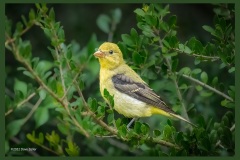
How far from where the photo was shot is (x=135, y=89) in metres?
4.67

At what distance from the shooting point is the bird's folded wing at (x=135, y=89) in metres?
4.62

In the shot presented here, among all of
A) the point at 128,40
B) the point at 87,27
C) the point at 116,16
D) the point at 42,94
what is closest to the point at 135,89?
the point at 128,40

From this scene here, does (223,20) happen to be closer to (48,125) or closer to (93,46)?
(93,46)

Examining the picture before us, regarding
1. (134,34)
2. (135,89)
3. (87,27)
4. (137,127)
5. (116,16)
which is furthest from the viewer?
(87,27)

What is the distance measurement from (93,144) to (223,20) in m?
1.80

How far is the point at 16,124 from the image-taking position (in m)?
4.48

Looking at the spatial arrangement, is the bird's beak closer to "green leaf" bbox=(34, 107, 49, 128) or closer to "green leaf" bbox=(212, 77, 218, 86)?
"green leaf" bbox=(34, 107, 49, 128)

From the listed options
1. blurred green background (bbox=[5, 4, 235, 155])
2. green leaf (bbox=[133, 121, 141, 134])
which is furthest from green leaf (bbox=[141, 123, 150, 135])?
blurred green background (bbox=[5, 4, 235, 155])

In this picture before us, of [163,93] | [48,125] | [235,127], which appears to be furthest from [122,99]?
→ [48,125]

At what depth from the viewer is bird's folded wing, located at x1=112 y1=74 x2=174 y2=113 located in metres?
4.62

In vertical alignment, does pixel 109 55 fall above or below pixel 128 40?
below

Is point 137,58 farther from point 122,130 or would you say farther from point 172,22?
point 122,130

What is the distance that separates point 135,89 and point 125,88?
9cm

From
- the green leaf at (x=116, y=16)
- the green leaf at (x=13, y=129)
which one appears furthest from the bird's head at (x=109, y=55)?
the green leaf at (x=13, y=129)
